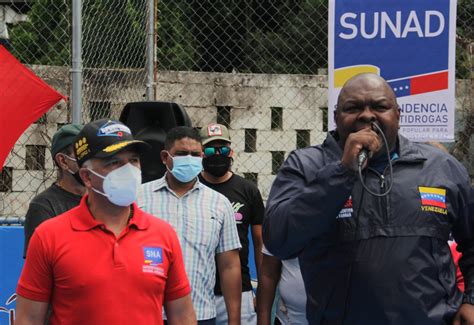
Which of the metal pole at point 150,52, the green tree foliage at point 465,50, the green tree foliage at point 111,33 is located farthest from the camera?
the green tree foliage at point 465,50

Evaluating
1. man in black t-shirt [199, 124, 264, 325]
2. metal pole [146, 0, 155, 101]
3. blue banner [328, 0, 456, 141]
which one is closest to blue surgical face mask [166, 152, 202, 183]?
man in black t-shirt [199, 124, 264, 325]

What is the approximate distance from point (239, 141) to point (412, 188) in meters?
4.98

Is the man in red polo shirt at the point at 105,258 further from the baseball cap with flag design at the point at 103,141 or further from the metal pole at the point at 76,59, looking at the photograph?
the metal pole at the point at 76,59

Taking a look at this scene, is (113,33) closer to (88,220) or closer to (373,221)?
(88,220)

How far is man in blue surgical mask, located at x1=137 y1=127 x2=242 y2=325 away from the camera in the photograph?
188 inches

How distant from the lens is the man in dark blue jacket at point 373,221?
109 inches

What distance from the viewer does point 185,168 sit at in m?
4.96

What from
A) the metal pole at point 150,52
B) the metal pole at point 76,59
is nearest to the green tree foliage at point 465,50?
the metal pole at point 150,52

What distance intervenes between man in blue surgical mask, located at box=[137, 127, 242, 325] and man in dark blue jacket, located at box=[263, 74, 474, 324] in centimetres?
181

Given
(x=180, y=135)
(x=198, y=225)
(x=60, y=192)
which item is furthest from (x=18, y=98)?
(x=198, y=225)

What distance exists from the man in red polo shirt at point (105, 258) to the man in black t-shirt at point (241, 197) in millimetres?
2377

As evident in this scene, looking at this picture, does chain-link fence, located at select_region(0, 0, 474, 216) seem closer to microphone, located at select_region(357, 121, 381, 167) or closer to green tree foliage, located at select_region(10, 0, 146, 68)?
green tree foliage, located at select_region(10, 0, 146, 68)

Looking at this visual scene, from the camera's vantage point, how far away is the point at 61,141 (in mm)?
4594

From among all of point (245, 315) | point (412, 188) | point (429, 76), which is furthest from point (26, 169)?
point (412, 188)
